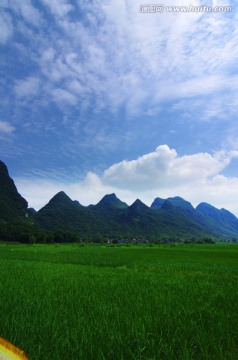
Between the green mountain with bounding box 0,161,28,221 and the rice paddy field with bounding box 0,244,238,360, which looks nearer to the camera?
the rice paddy field with bounding box 0,244,238,360

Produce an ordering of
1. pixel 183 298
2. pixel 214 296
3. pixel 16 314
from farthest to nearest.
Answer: pixel 214 296 < pixel 183 298 < pixel 16 314

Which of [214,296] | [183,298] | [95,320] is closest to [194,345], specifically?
[95,320]

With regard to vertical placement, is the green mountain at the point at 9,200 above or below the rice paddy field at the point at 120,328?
above

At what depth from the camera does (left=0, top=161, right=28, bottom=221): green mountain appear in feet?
392

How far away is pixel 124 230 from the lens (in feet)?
621

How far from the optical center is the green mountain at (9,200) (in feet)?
392

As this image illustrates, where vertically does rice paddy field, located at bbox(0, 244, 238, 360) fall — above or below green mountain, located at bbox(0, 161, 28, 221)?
below

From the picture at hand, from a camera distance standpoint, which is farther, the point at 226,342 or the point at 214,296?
the point at 214,296

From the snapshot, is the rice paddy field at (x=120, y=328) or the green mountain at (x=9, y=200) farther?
the green mountain at (x=9, y=200)

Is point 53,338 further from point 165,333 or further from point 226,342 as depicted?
point 226,342

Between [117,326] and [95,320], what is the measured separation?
0.37m

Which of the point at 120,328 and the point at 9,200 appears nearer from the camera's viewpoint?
the point at 120,328

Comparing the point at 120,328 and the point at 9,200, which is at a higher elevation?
Answer: the point at 9,200

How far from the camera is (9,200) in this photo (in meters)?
134
